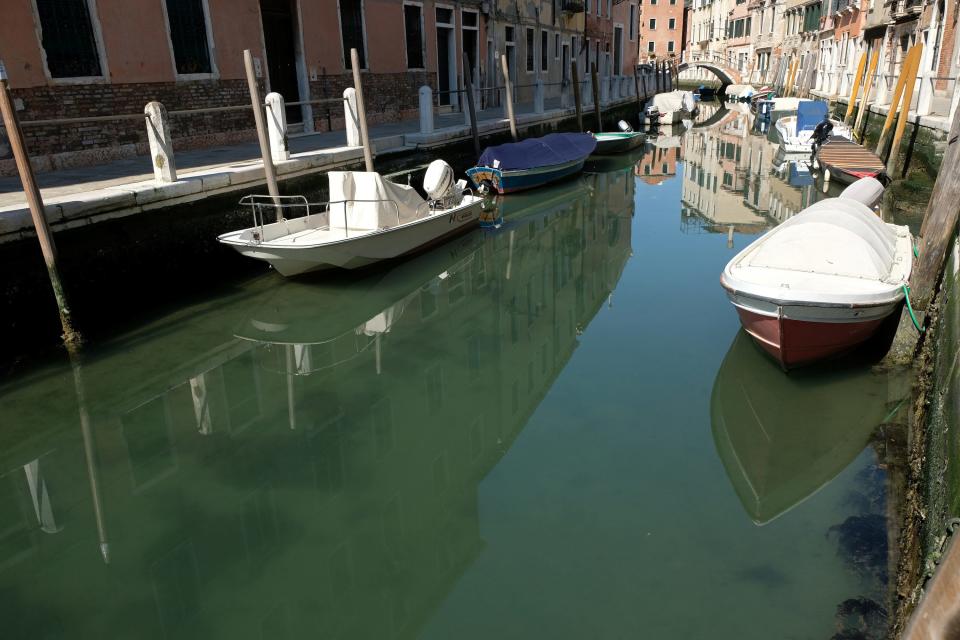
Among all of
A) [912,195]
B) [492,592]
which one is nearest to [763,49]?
[912,195]

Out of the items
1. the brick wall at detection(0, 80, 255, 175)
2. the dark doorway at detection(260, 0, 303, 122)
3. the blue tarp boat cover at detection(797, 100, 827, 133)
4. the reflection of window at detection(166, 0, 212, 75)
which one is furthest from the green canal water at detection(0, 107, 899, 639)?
the blue tarp boat cover at detection(797, 100, 827, 133)

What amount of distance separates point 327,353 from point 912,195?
394 inches

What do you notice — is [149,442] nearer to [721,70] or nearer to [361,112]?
[361,112]

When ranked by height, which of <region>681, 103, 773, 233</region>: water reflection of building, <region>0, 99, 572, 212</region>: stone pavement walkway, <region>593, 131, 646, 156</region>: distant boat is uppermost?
<region>0, 99, 572, 212</region>: stone pavement walkway

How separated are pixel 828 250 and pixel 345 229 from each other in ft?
15.6

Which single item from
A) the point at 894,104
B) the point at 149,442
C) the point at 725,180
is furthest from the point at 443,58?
the point at 149,442

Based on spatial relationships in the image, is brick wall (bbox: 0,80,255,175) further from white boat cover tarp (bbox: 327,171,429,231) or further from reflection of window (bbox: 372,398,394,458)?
reflection of window (bbox: 372,398,394,458)

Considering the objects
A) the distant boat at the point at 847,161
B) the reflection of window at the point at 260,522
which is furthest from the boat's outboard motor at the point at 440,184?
the distant boat at the point at 847,161

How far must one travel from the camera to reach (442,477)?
438 cm

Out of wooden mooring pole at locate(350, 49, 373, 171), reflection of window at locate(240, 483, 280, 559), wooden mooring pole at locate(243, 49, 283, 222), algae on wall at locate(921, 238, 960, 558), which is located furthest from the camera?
wooden mooring pole at locate(350, 49, 373, 171)

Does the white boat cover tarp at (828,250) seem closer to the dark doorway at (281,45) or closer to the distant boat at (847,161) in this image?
the distant boat at (847,161)

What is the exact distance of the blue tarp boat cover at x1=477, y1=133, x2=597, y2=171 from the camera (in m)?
12.4

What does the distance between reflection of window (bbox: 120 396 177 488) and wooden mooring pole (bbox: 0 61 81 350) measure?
135 cm

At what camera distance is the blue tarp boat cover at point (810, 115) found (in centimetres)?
1689
